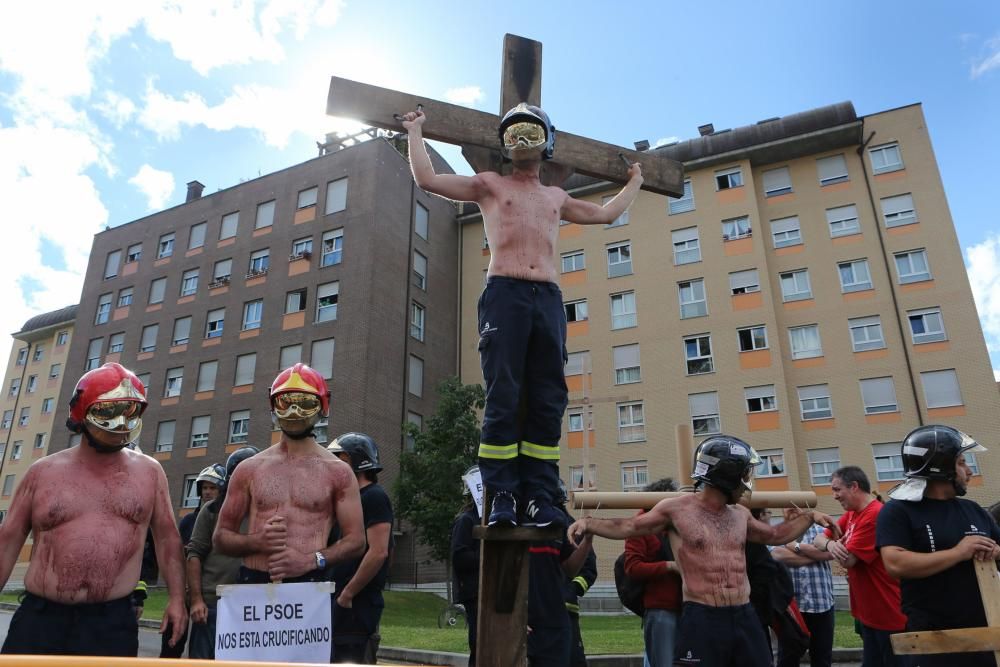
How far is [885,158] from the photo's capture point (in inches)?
1266

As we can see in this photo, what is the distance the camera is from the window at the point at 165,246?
4188 cm

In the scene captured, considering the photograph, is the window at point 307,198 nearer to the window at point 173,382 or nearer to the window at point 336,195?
the window at point 336,195

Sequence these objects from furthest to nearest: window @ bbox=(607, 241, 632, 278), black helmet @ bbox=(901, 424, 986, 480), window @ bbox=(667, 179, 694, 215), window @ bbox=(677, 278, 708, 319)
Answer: window @ bbox=(607, 241, 632, 278)
window @ bbox=(667, 179, 694, 215)
window @ bbox=(677, 278, 708, 319)
black helmet @ bbox=(901, 424, 986, 480)

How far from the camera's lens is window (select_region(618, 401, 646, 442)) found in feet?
106

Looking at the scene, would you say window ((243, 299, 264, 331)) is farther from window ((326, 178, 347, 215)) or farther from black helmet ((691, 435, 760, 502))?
black helmet ((691, 435, 760, 502))

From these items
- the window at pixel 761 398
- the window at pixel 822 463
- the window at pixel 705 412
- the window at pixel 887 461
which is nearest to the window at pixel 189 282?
the window at pixel 705 412

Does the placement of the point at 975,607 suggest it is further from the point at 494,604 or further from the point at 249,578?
the point at 249,578

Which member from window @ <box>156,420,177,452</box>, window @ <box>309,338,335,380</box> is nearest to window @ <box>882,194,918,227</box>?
window @ <box>309,338,335,380</box>

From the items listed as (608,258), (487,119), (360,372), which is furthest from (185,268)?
(487,119)

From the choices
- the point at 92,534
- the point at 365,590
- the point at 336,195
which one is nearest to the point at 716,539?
the point at 365,590

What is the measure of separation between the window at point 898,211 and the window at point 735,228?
5903 millimetres

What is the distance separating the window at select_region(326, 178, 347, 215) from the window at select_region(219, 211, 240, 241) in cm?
639

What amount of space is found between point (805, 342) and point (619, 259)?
385 inches

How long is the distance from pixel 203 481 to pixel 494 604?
4.39m
